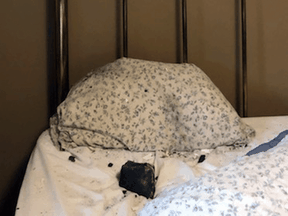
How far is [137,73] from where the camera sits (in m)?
0.99

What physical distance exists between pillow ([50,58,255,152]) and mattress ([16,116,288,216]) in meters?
0.04

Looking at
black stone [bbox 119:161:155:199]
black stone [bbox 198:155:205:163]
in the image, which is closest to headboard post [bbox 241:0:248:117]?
black stone [bbox 198:155:205:163]

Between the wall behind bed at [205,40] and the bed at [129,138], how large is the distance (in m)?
0.17

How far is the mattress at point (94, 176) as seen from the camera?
1.92 ft

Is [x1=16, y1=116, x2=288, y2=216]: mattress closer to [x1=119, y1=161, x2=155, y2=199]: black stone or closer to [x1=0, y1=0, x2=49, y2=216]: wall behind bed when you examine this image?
[x1=119, y1=161, x2=155, y2=199]: black stone

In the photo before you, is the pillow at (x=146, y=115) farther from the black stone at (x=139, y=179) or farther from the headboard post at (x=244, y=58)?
the headboard post at (x=244, y=58)

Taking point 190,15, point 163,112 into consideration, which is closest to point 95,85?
point 163,112

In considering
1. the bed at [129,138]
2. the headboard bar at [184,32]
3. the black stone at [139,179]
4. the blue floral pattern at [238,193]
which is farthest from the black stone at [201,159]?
the headboard bar at [184,32]

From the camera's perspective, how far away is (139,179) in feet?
2.12

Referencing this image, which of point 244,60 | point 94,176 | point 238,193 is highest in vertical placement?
point 244,60

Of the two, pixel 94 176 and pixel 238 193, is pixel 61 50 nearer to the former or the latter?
pixel 94 176

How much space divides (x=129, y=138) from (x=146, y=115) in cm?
11

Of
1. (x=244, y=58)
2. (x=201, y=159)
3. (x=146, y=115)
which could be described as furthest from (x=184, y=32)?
(x=201, y=159)

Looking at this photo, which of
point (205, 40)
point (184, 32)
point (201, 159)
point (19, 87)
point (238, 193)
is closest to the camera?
point (238, 193)
